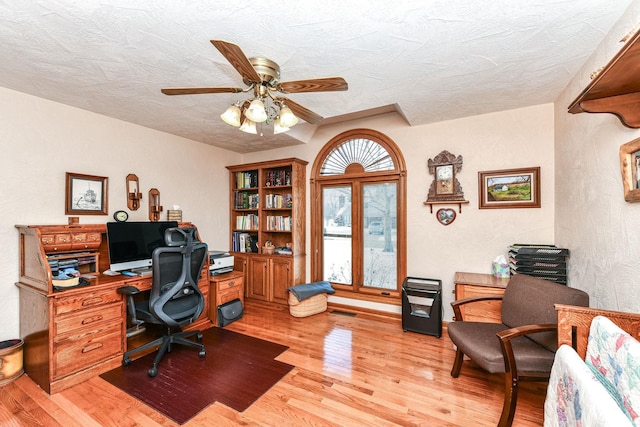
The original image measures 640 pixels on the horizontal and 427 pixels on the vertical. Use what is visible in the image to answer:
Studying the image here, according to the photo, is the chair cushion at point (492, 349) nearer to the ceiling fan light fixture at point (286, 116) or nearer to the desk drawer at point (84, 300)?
the ceiling fan light fixture at point (286, 116)

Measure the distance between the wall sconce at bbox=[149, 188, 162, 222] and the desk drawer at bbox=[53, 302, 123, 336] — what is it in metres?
1.23

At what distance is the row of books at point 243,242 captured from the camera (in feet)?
13.9

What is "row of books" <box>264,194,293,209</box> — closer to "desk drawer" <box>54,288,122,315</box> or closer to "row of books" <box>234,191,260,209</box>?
"row of books" <box>234,191,260,209</box>

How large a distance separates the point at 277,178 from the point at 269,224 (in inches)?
27.8

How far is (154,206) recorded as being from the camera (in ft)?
10.9

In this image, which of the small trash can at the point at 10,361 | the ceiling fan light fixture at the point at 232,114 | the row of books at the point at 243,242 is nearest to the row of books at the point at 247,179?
the row of books at the point at 243,242

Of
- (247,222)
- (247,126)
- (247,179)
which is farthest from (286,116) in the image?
(247,222)

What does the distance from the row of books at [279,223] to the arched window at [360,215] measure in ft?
1.16

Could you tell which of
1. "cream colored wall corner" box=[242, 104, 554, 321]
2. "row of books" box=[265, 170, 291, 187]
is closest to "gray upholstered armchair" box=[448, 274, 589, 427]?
"cream colored wall corner" box=[242, 104, 554, 321]

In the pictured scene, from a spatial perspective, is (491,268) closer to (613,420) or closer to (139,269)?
(613,420)

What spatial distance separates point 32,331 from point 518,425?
3.65m

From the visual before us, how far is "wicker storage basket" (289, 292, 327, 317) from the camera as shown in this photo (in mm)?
3426

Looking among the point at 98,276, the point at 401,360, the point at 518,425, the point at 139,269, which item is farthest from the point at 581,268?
the point at 98,276

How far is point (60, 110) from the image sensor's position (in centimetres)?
257
